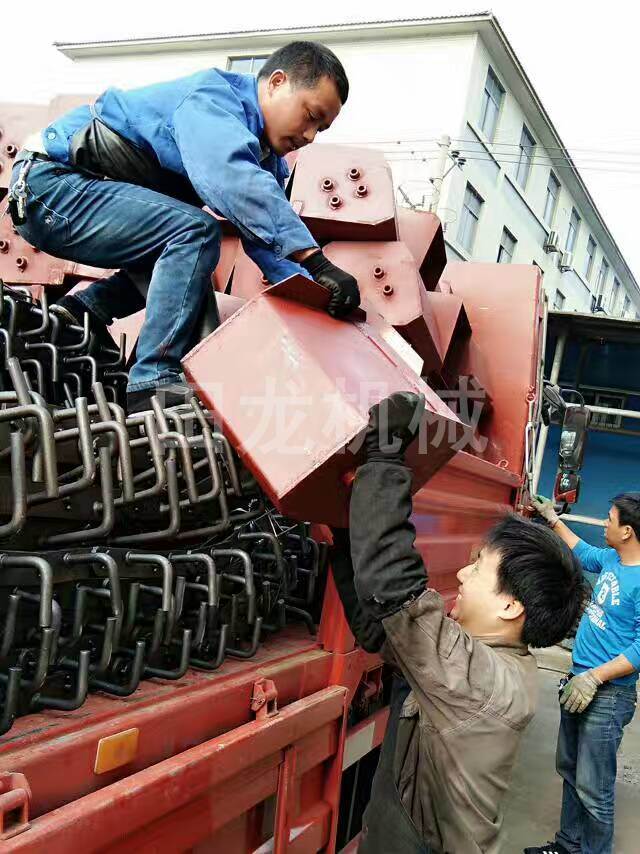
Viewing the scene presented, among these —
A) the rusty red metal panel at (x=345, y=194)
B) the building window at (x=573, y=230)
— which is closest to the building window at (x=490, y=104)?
the building window at (x=573, y=230)

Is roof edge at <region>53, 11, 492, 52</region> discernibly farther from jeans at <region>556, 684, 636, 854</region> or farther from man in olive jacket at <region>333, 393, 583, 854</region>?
man in olive jacket at <region>333, 393, 583, 854</region>

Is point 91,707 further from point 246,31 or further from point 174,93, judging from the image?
point 246,31

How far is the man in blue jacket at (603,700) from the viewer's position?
3426 millimetres

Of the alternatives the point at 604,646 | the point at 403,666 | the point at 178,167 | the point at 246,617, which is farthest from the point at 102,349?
the point at 604,646

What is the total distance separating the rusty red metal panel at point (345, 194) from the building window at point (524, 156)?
670 inches

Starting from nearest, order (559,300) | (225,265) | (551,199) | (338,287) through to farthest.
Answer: (338,287) < (225,265) < (551,199) < (559,300)

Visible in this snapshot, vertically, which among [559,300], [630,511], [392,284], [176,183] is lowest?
[630,511]

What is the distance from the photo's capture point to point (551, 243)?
2130 centimetres

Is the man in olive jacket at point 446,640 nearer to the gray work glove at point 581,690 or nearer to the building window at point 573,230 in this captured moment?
the gray work glove at point 581,690

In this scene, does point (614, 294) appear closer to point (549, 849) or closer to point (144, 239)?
point (549, 849)

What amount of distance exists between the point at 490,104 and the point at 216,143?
1684 cm

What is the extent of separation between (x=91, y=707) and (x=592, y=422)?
28.0 ft

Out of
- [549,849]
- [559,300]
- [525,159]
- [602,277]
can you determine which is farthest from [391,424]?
[602,277]

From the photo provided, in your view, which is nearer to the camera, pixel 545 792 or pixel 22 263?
pixel 22 263
